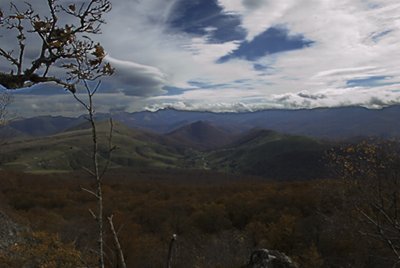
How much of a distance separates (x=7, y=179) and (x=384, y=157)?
142 metres

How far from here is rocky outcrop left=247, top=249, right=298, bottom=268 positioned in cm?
1484

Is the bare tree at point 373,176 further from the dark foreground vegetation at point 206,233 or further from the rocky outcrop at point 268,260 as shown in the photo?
the rocky outcrop at point 268,260

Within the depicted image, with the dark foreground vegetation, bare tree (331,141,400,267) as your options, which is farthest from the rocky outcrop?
the dark foreground vegetation

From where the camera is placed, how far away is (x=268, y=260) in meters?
14.9

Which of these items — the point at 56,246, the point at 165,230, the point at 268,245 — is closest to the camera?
the point at 56,246

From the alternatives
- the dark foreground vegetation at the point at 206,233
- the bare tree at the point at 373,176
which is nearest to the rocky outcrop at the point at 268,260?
the bare tree at the point at 373,176

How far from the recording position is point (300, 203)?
77.2 meters

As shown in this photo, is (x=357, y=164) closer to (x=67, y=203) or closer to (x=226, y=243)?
(x=226, y=243)

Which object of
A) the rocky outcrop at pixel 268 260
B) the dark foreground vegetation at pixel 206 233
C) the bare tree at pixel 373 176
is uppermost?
the bare tree at pixel 373 176

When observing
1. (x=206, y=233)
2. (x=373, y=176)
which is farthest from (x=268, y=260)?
(x=206, y=233)

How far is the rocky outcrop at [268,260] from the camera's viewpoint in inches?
584

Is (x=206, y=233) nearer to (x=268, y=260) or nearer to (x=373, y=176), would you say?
(x=268, y=260)

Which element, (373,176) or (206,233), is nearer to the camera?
(373,176)

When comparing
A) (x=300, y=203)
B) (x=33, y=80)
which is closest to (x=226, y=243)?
(x=300, y=203)
